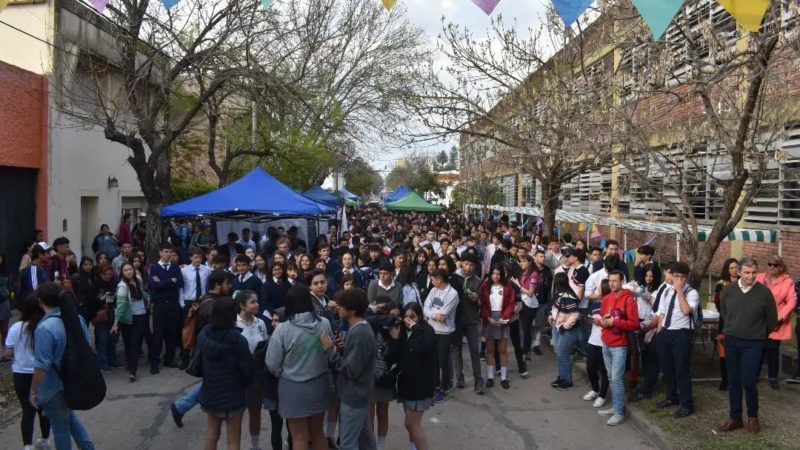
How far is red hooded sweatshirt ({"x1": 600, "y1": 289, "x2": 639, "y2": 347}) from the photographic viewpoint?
6543 millimetres

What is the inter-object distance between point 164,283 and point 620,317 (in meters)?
5.75

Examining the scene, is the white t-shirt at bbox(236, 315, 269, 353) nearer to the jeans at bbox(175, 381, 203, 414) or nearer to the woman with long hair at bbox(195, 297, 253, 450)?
the woman with long hair at bbox(195, 297, 253, 450)

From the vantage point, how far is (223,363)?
4793 millimetres

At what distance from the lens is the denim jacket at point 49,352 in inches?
186

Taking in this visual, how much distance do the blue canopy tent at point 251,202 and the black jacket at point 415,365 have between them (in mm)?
8312

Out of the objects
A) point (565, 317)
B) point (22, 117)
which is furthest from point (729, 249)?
point (22, 117)

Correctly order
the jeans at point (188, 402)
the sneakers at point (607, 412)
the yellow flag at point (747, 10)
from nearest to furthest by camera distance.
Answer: the yellow flag at point (747, 10)
the jeans at point (188, 402)
the sneakers at point (607, 412)

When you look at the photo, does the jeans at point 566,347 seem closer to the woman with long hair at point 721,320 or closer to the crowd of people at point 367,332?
the crowd of people at point 367,332

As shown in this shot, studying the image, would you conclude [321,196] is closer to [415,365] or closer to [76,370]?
[415,365]

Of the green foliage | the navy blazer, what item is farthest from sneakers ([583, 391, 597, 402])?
the green foliage

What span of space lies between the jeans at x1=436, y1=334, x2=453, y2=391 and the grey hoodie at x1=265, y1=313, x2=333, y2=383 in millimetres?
2635

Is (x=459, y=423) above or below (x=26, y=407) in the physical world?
below

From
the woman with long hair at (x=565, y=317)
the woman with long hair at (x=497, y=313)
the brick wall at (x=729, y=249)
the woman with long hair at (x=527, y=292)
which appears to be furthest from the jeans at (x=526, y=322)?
the brick wall at (x=729, y=249)

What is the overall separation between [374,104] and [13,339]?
21.4 metres
